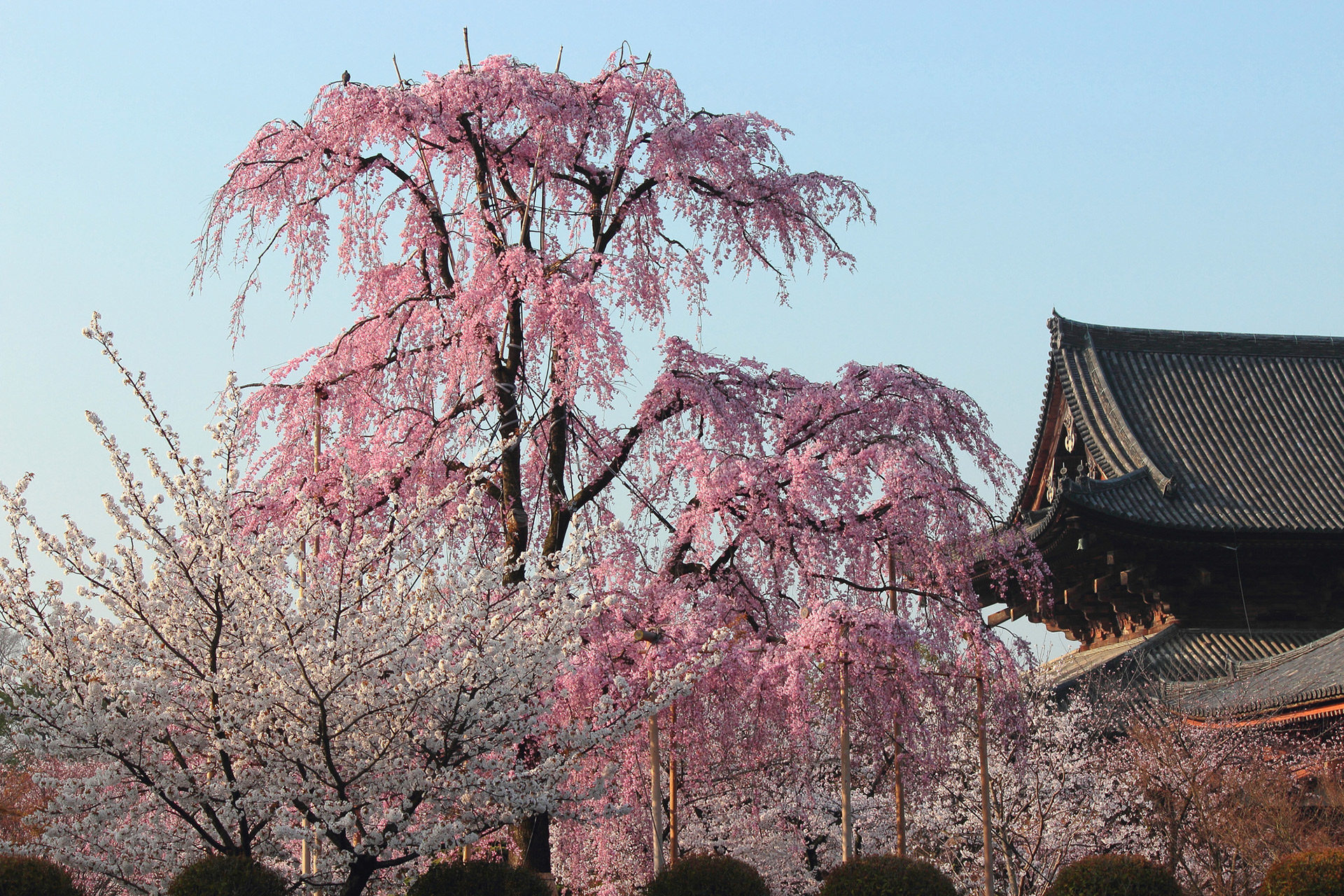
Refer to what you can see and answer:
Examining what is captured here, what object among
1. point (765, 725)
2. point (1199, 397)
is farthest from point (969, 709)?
point (1199, 397)

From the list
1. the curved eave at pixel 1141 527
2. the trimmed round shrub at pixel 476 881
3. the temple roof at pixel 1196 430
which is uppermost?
the temple roof at pixel 1196 430

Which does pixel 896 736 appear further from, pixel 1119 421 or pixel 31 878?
pixel 1119 421

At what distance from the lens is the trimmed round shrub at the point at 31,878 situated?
24.2 feet

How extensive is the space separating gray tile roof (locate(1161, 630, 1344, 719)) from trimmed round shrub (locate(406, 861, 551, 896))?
36.7ft

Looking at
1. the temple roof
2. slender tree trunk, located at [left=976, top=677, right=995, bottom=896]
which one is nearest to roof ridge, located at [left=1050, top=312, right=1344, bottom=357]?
A: the temple roof

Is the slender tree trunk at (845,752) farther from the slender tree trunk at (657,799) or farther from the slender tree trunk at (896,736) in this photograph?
the slender tree trunk at (657,799)

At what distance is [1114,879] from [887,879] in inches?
62.2

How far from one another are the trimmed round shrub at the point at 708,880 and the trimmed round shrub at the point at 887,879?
1.77ft

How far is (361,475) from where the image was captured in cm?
1130

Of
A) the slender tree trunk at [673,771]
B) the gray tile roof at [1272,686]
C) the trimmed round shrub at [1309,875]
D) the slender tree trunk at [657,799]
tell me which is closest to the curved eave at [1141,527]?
the gray tile roof at [1272,686]

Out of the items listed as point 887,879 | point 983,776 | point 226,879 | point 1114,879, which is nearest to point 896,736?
point 983,776

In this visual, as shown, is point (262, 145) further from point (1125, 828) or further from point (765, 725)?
point (1125, 828)

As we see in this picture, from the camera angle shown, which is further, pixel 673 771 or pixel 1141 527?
pixel 1141 527

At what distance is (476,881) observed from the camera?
7.78m
